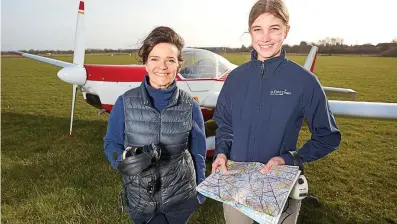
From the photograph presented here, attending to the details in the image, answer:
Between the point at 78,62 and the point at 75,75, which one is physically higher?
the point at 78,62

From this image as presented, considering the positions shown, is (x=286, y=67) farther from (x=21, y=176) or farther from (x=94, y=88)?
(x=94, y=88)

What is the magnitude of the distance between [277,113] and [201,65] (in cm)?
388

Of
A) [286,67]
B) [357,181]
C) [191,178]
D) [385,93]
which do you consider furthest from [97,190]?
[385,93]

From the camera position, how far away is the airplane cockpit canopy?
5.08 meters

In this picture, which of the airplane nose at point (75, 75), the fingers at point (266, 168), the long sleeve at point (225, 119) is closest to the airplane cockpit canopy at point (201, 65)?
the airplane nose at point (75, 75)

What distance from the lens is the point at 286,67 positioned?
1366mm

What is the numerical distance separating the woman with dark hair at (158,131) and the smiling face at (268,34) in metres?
0.47

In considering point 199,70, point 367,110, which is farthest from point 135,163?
point 199,70

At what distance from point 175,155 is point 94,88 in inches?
157

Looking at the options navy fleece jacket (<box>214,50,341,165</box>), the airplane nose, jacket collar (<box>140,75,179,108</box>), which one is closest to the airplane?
the airplane nose

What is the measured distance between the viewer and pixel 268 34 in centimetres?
134

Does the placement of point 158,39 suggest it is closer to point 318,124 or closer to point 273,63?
point 273,63

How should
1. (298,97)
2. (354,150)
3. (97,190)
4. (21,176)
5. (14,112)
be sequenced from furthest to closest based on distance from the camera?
(14,112) → (354,150) → (21,176) → (97,190) → (298,97)

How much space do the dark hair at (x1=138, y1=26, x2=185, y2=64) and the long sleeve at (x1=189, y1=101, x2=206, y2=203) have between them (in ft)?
1.21
